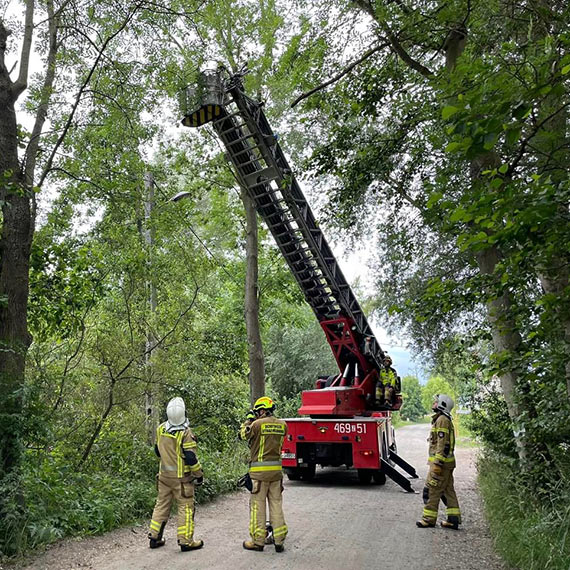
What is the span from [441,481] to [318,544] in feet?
6.70

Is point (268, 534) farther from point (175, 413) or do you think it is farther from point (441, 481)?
point (441, 481)

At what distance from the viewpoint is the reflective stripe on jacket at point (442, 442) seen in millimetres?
7496

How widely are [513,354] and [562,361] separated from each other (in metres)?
0.58

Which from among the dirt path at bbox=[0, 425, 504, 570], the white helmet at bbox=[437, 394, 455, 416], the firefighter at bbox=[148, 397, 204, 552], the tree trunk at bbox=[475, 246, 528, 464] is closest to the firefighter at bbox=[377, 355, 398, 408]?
the dirt path at bbox=[0, 425, 504, 570]

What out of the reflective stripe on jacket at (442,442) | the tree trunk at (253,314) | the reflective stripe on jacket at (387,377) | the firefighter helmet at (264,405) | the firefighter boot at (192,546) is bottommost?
the firefighter boot at (192,546)

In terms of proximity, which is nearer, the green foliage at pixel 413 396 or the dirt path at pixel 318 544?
the dirt path at pixel 318 544

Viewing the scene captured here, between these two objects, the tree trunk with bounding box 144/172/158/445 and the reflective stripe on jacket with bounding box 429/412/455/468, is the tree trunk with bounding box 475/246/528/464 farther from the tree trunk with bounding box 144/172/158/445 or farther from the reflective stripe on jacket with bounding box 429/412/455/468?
the tree trunk with bounding box 144/172/158/445

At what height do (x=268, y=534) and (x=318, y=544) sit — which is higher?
(x=268, y=534)

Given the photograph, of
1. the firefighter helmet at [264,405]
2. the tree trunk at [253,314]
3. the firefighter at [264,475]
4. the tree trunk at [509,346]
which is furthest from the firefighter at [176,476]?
the tree trunk at [253,314]

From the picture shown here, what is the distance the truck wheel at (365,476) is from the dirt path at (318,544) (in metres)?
1.50

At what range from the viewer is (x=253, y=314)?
46.4ft

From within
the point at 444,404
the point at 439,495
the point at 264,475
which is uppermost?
the point at 444,404

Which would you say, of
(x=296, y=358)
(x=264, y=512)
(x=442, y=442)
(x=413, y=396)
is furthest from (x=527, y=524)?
(x=413, y=396)

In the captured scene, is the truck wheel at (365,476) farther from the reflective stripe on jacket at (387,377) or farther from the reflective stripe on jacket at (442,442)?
the reflective stripe on jacket at (442,442)
